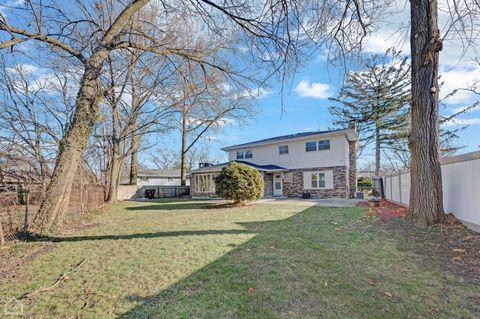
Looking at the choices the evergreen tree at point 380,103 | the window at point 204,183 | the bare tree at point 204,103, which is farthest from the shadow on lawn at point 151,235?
the evergreen tree at point 380,103

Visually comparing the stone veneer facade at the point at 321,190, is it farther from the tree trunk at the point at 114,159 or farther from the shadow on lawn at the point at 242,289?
the shadow on lawn at the point at 242,289

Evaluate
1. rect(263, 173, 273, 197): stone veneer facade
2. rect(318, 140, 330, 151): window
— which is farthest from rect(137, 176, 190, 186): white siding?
rect(318, 140, 330, 151): window

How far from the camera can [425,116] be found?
244 inches

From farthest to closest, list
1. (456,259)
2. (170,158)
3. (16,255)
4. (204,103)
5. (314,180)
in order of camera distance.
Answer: (170,158), (314,180), (204,103), (16,255), (456,259)

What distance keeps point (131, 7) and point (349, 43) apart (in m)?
5.72

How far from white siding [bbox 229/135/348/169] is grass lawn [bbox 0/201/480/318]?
42.4 feet

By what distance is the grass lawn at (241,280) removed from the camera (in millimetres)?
2816

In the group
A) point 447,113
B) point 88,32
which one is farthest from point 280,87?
point 447,113

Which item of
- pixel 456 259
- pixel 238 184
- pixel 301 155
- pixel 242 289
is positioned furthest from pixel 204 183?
pixel 456 259

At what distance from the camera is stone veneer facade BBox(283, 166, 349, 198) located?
59.2 feet

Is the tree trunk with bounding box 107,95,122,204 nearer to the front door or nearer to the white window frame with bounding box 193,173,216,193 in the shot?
the white window frame with bounding box 193,173,216,193

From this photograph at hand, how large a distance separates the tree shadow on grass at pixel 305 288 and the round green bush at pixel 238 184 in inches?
299

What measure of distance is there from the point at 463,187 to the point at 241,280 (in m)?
5.25

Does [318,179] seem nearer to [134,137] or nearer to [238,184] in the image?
[238,184]
